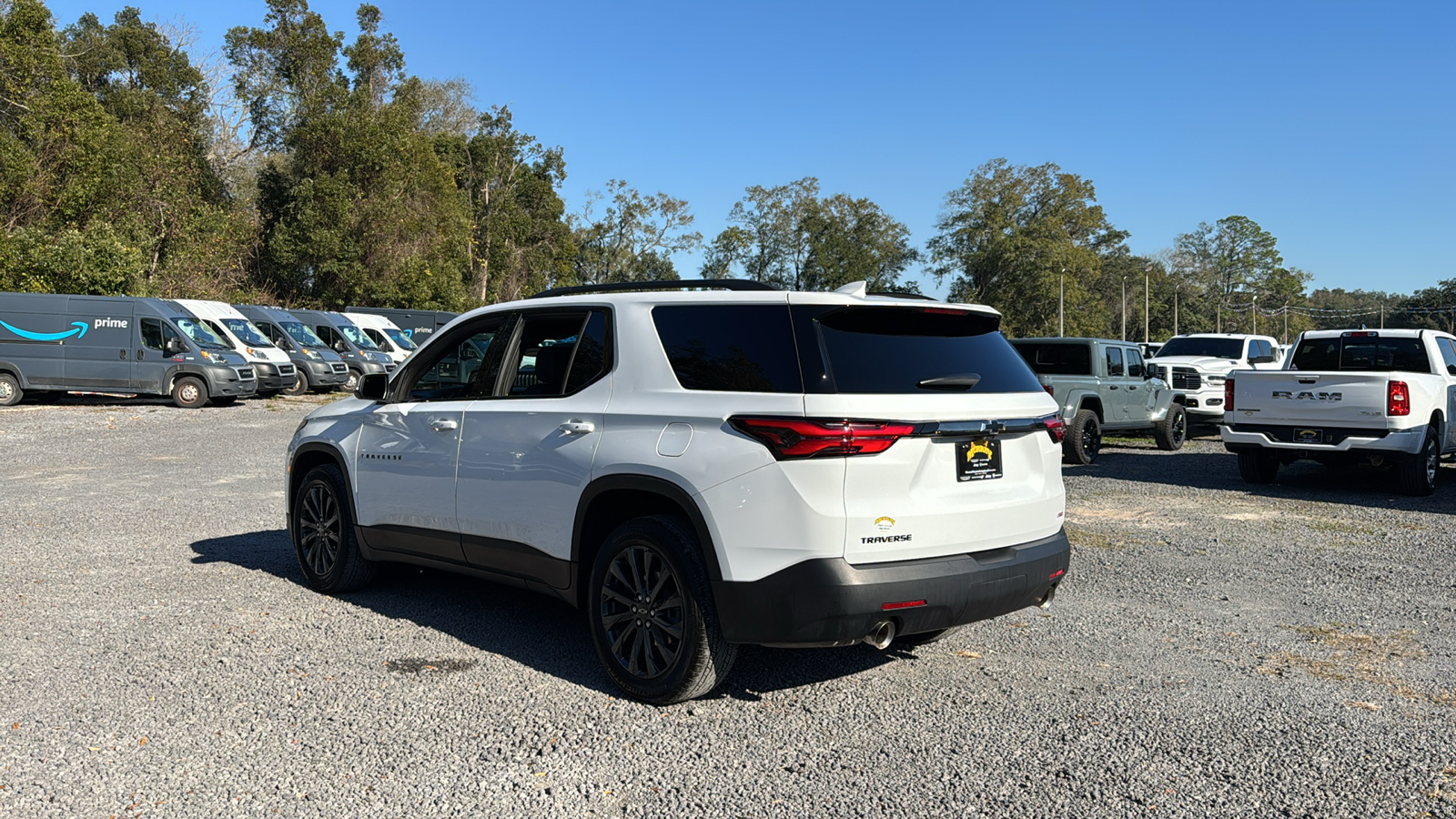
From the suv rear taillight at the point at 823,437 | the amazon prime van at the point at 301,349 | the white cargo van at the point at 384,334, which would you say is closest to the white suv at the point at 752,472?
the suv rear taillight at the point at 823,437

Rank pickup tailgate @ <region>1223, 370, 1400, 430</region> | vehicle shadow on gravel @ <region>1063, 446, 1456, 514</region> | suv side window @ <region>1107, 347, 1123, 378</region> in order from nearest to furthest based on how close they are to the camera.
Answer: pickup tailgate @ <region>1223, 370, 1400, 430</region>
vehicle shadow on gravel @ <region>1063, 446, 1456, 514</region>
suv side window @ <region>1107, 347, 1123, 378</region>

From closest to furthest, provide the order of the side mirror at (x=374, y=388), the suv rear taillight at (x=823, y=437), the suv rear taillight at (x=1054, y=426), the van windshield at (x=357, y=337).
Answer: the suv rear taillight at (x=823, y=437) → the suv rear taillight at (x=1054, y=426) → the side mirror at (x=374, y=388) → the van windshield at (x=357, y=337)

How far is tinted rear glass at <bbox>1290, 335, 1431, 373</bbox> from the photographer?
12.5 meters

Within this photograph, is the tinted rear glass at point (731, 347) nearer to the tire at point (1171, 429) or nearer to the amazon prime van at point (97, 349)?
the tire at point (1171, 429)

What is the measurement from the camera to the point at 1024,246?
7825cm

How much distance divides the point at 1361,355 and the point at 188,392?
2216 cm

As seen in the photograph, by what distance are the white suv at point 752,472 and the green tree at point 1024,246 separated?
7486 centimetres

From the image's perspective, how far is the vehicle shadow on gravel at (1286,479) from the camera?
38.1 ft

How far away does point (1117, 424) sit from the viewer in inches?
631

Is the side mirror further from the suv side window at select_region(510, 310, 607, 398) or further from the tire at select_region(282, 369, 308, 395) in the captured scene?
the tire at select_region(282, 369, 308, 395)

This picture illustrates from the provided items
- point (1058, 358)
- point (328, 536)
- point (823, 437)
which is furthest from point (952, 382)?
point (1058, 358)

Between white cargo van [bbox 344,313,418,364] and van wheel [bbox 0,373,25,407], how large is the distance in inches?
411

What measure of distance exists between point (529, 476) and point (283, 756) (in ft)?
5.36

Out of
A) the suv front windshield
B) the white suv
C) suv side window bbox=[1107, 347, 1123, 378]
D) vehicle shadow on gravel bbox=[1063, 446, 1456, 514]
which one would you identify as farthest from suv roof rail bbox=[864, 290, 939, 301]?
the suv front windshield
